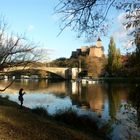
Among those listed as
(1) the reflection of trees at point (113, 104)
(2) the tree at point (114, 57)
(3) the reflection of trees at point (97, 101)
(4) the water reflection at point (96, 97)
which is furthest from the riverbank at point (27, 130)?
Answer: (3) the reflection of trees at point (97, 101)

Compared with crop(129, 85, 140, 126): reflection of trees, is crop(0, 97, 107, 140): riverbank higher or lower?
lower

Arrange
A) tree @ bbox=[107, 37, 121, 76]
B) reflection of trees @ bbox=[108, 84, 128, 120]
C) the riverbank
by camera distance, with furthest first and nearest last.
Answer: reflection of trees @ bbox=[108, 84, 128, 120], tree @ bbox=[107, 37, 121, 76], the riverbank

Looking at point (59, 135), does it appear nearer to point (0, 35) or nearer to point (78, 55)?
point (0, 35)

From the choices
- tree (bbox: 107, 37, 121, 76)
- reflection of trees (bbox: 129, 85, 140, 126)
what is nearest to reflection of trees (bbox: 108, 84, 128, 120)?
tree (bbox: 107, 37, 121, 76)

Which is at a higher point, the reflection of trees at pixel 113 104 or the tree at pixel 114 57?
the tree at pixel 114 57

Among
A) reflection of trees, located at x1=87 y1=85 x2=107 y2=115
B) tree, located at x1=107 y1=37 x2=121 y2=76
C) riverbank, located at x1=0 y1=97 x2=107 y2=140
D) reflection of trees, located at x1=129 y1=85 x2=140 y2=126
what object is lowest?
reflection of trees, located at x1=87 y1=85 x2=107 y2=115

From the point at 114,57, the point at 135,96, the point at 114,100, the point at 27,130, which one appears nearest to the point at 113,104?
the point at 114,100

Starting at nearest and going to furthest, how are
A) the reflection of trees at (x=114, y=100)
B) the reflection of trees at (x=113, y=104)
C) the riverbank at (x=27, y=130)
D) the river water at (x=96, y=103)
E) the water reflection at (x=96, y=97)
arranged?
the riverbank at (x=27, y=130) < the river water at (x=96, y=103) < the reflection of trees at (x=113, y=104) < the reflection of trees at (x=114, y=100) < the water reflection at (x=96, y=97)

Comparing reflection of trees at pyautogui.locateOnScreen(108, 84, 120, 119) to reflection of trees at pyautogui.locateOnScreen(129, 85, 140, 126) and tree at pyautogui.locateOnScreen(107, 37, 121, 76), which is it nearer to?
tree at pyautogui.locateOnScreen(107, 37, 121, 76)

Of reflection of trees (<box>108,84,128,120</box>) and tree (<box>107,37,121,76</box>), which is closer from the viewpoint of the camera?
tree (<box>107,37,121,76</box>)

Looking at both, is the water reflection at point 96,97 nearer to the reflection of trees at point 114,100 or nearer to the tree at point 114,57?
the reflection of trees at point 114,100

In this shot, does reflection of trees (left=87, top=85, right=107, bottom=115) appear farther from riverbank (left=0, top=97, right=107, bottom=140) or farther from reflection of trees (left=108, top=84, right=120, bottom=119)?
riverbank (left=0, top=97, right=107, bottom=140)

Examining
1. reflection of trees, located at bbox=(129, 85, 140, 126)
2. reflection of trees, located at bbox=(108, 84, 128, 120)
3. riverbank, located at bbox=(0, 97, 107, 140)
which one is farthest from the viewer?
reflection of trees, located at bbox=(108, 84, 128, 120)

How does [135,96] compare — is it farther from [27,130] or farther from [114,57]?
[114,57]
